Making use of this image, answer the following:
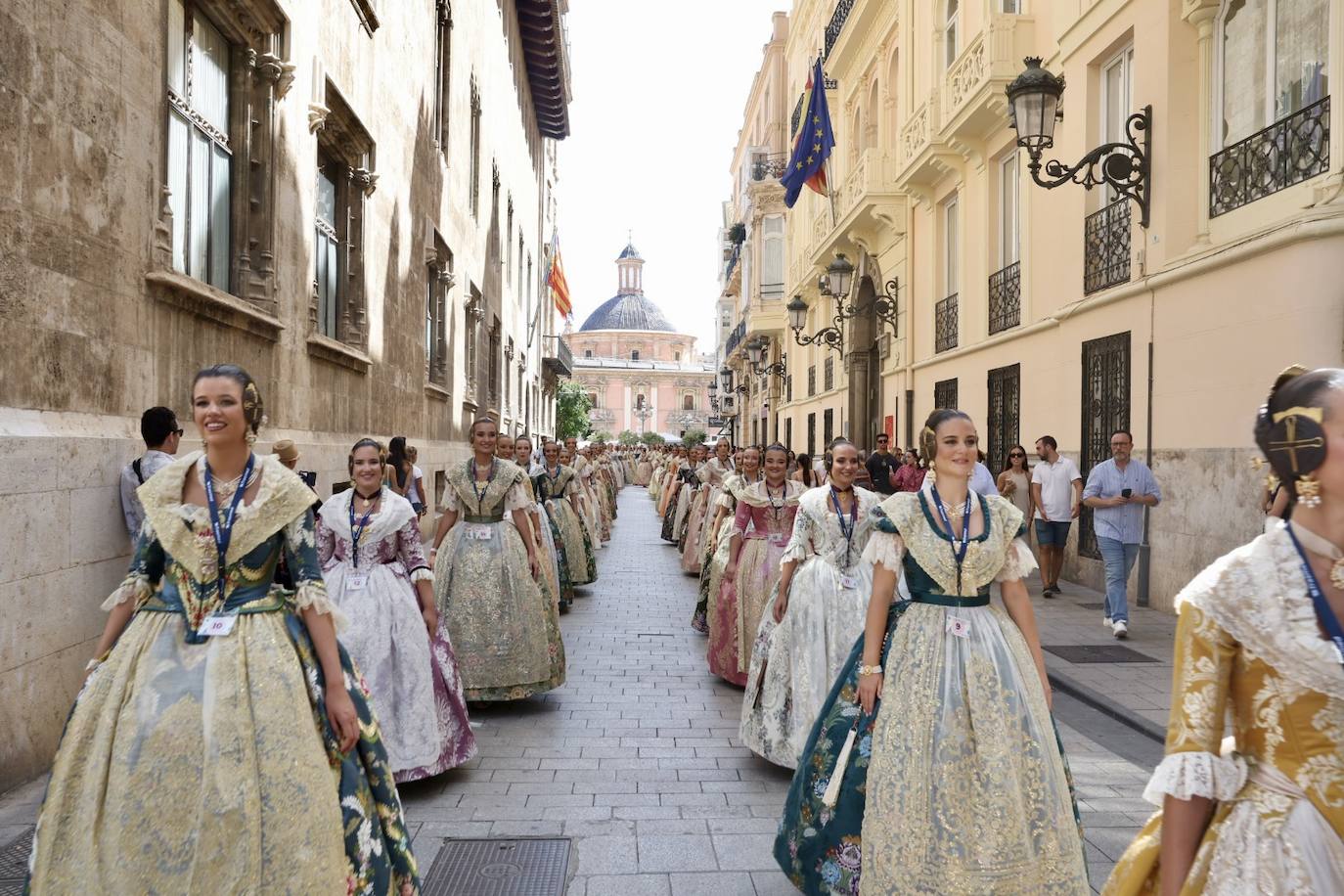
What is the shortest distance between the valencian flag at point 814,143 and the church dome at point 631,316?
3834 inches

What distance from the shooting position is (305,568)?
339cm

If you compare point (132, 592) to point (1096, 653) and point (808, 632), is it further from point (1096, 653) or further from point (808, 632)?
point (1096, 653)

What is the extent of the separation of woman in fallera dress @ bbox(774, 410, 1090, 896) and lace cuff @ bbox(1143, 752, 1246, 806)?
4.70 feet

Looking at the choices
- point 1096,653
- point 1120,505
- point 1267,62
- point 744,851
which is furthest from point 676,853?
point 1267,62

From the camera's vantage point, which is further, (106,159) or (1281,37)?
(1281,37)

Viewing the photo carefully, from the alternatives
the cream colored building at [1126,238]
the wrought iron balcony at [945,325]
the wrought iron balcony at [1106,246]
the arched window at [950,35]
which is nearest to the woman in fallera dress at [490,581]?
the cream colored building at [1126,238]

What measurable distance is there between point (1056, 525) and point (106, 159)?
33.7 ft

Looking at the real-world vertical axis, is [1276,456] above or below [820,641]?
above

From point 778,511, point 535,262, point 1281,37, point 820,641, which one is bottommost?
point 820,641

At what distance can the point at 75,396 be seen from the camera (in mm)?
5723

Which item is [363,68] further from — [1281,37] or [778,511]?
[1281,37]

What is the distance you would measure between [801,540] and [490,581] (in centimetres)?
233

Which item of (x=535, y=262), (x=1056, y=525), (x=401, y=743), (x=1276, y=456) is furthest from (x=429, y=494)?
(x=535, y=262)

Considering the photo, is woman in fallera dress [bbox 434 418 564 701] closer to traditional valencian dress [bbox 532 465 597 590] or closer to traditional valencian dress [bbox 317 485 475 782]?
traditional valencian dress [bbox 317 485 475 782]
